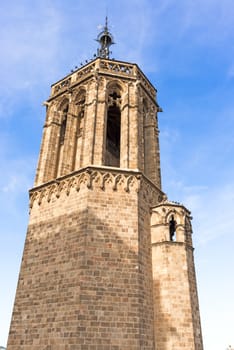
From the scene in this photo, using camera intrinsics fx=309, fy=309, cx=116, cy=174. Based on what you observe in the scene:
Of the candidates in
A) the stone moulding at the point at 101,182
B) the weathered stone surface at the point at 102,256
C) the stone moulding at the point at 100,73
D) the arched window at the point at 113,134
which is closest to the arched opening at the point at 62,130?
the weathered stone surface at the point at 102,256

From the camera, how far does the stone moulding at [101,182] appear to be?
12453mm

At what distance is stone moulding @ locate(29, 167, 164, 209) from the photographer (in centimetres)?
1245

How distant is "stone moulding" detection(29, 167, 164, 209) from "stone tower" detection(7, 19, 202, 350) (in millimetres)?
42

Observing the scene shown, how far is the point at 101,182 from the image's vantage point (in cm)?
1244

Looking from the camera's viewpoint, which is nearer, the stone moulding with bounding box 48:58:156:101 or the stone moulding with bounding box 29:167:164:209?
the stone moulding with bounding box 29:167:164:209

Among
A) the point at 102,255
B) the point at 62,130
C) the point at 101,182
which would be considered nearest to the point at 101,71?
the point at 62,130

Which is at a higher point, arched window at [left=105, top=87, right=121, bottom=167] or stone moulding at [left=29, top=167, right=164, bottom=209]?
arched window at [left=105, top=87, right=121, bottom=167]

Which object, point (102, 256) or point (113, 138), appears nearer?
point (102, 256)

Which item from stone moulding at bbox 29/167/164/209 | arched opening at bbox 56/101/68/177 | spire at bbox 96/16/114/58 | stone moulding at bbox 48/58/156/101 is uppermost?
spire at bbox 96/16/114/58

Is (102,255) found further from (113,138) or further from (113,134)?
(113,134)

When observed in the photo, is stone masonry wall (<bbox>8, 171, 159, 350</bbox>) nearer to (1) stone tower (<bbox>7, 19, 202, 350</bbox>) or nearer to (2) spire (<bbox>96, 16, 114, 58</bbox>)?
(1) stone tower (<bbox>7, 19, 202, 350</bbox>)

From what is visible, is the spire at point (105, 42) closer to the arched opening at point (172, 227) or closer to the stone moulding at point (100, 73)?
the stone moulding at point (100, 73)

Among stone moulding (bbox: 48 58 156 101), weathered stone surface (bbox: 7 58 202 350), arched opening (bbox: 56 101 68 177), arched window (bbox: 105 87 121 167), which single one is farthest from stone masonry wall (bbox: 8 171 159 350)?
stone moulding (bbox: 48 58 156 101)

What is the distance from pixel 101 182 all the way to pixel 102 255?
117 inches
